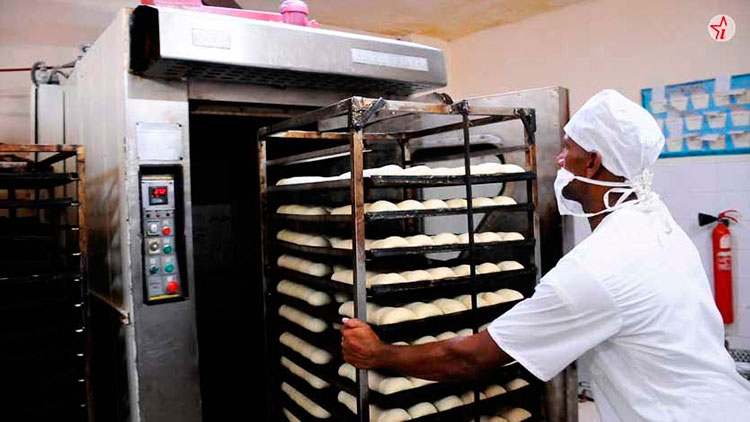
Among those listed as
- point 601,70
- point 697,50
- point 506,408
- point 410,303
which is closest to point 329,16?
point 601,70

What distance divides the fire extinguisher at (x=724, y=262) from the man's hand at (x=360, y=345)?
2.70 meters

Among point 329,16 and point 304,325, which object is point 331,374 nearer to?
point 304,325

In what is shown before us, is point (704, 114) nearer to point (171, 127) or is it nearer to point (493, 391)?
point (493, 391)

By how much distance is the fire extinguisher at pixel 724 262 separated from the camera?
3.26 m

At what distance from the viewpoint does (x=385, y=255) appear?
1.57 m

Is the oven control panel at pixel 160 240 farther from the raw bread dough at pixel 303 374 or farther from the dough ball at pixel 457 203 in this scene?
the dough ball at pixel 457 203

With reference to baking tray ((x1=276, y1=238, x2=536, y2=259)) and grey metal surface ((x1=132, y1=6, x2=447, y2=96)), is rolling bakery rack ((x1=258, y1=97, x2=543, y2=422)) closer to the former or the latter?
baking tray ((x1=276, y1=238, x2=536, y2=259))

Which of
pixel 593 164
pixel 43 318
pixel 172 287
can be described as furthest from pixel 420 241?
pixel 43 318

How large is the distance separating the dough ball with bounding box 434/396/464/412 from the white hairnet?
858 millimetres

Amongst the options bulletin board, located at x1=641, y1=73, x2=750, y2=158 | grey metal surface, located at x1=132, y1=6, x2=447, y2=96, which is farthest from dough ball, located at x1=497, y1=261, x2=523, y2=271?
bulletin board, located at x1=641, y1=73, x2=750, y2=158

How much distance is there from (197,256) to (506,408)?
1734 mm

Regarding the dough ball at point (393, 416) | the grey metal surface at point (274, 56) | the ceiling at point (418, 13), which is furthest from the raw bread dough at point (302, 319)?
the ceiling at point (418, 13)

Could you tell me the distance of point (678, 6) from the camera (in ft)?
11.1

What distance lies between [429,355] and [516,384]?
555mm
